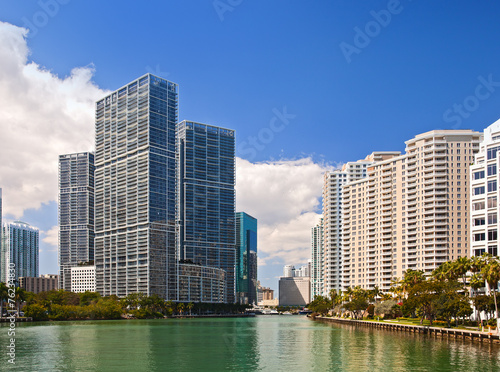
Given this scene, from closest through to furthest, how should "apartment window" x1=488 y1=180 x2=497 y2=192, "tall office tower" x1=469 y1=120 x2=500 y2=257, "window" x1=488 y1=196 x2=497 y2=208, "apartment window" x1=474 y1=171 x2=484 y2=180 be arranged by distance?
"tall office tower" x1=469 y1=120 x2=500 y2=257 < "window" x1=488 y1=196 x2=497 y2=208 < "apartment window" x1=488 y1=180 x2=497 y2=192 < "apartment window" x1=474 y1=171 x2=484 y2=180

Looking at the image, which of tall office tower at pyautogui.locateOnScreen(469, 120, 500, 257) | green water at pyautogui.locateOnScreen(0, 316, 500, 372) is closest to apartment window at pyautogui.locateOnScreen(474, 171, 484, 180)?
tall office tower at pyautogui.locateOnScreen(469, 120, 500, 257)

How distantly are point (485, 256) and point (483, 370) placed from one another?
179 feet

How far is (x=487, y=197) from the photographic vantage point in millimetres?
131250

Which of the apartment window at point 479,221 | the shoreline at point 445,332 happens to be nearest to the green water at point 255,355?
the shoreline at point 445,332

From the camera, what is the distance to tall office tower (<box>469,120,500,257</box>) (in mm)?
129125

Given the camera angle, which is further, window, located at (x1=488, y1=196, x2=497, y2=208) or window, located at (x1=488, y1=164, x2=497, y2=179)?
window, located at (x1=488, y1=164, x2=497, y2=179)

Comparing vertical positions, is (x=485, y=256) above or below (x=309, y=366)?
above

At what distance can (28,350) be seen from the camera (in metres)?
97.4

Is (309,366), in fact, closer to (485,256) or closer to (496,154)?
(485,256)

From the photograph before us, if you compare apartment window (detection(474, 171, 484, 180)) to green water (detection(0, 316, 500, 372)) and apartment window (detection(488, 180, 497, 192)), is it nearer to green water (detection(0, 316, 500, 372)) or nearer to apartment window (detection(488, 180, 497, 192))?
apartment window (detection(488, 180, 497, 192))

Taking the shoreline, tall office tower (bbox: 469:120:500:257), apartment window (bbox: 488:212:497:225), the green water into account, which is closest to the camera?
the green water

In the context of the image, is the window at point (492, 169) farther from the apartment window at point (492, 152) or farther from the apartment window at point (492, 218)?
the apartment window at point (492, 218)

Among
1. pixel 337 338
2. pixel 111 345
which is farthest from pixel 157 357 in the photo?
pixel 337 338

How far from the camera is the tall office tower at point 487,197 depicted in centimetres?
12912
